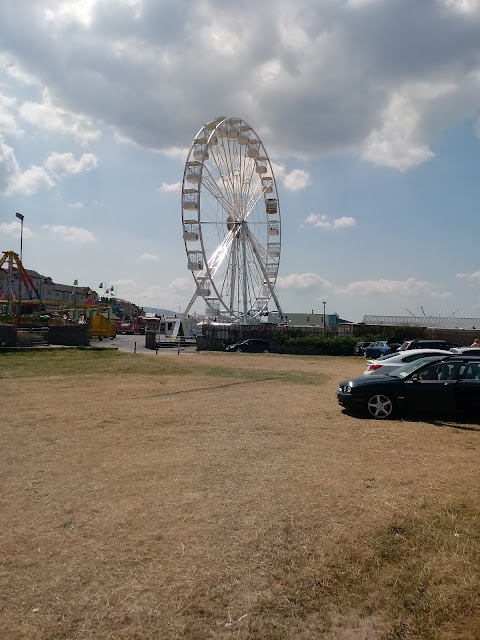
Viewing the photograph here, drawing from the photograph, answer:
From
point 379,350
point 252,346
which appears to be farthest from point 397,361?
point 252,346

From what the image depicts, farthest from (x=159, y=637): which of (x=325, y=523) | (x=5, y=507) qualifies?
(x=5, y=507)

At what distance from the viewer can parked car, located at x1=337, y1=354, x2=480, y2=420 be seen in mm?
10766

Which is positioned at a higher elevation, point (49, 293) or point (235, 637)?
point (49, 293)

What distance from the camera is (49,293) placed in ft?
385

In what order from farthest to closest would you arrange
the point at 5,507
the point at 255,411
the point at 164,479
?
the point at 255,411 → the point at 164,479 → the point at 5,507

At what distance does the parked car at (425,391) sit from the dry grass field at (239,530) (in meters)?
0.57

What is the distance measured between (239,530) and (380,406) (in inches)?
265

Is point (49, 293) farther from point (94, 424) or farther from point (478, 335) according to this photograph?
point (94, 424)

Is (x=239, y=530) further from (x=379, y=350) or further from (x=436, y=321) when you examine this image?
(x=436, y=321)

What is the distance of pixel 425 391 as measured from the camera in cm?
1095

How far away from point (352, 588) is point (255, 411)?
8.05 metres

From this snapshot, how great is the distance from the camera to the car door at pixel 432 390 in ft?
35.5

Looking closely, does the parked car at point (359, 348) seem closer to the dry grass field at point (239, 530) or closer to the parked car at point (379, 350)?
the parked car at point (379, 350)

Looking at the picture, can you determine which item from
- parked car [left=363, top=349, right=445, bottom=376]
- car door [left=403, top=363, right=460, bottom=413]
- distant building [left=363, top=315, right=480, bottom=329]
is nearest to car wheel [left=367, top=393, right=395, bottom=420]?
car door [left=403, top=363, right=460, bottom=413]
